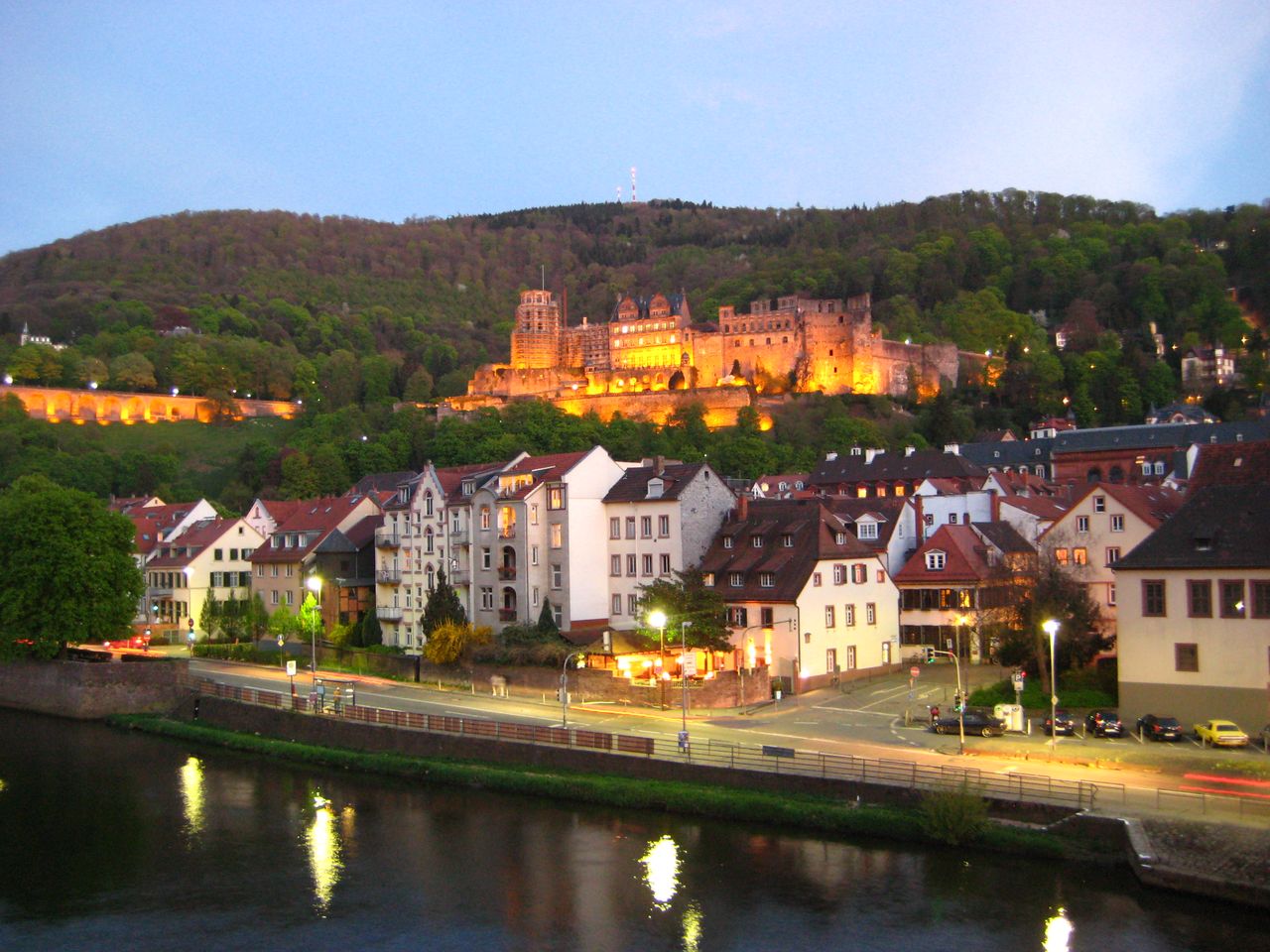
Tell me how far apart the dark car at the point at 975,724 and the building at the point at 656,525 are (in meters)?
Result: 16.3

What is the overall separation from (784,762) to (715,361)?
134468 mm

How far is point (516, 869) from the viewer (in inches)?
1224

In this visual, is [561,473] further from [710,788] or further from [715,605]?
[710,788]

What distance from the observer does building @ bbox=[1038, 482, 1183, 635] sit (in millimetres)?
54094

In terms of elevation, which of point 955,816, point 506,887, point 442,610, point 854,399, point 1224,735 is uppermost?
point 854,399

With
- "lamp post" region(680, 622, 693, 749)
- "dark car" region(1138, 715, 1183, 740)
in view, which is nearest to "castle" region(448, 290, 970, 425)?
"lamp post" region(680, 622, 693, 749)

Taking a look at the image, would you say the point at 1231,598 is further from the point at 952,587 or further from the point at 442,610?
the point at 442,610

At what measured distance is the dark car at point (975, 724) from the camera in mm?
37594

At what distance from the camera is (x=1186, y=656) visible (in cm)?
3731

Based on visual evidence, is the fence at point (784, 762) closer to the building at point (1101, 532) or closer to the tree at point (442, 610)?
the tree at point (442, 610)

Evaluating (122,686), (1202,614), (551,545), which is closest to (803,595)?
(551,545)

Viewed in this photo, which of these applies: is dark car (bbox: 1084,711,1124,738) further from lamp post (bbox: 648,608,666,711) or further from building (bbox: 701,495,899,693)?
lamp post (bbox: 648,608,666,711)

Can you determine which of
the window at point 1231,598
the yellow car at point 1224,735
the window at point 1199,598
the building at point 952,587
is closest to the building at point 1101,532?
the building at point 952,587

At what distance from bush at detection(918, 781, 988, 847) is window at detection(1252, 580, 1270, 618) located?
11.9 m
